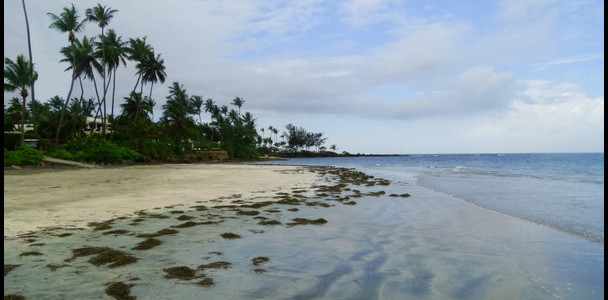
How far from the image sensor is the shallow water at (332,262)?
3379mm

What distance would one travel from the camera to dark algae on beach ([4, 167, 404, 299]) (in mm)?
3477

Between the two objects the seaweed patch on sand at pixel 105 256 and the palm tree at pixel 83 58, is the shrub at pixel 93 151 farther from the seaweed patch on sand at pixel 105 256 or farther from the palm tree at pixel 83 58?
the seaweed patch on sand at pixel 105 256

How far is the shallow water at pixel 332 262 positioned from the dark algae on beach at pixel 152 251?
20mm

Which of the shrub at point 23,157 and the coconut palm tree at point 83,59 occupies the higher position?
the coconut palm tree at point 83,59

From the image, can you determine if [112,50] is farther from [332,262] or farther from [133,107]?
[332,262]

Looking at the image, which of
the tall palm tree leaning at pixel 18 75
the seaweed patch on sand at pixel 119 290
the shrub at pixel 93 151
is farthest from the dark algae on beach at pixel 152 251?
the tall palm tree leaning at pixel 18 75

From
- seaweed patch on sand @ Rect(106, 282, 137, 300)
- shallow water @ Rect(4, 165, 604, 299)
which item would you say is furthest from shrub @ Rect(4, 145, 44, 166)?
seaweed patch on sand @ Rect(106, 282, 137, 300)

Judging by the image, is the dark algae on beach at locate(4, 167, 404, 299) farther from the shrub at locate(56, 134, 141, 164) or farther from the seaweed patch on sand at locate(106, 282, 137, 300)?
the shrub at locate(56, 134, 141, 164)

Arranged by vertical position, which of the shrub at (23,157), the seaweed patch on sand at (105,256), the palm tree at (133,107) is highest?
the palm tree at (133,107)

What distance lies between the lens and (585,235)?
20.4ft

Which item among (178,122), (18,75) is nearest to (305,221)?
(18,75)

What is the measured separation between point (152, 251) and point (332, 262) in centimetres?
235

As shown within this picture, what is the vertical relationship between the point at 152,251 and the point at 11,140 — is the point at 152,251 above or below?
below

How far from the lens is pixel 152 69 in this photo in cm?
4878
